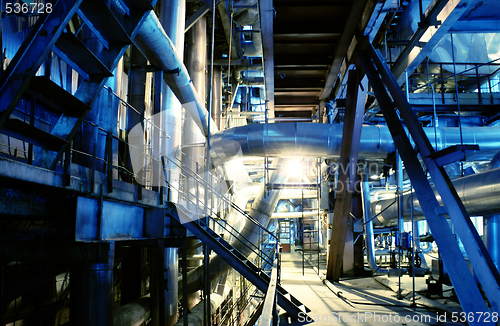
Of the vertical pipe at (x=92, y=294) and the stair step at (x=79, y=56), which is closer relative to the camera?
the stair step at (x=79, y=56)

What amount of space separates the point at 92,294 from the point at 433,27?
542 cm

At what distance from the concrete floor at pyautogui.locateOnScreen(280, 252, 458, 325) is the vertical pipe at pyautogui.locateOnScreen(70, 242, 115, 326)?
2560 millimetres

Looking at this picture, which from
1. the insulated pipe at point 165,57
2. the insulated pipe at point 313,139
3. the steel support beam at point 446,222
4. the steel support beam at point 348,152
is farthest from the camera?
the insulated pipe at point 313,139

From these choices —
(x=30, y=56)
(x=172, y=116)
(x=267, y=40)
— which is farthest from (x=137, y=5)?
(x=172, y=116)

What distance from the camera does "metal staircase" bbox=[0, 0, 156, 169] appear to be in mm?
2277

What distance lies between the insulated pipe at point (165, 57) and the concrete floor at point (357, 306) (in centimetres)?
361

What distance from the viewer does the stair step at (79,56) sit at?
2.85 metres

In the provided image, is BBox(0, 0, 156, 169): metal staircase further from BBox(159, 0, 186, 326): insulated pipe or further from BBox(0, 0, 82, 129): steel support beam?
BBox(159, 0, 186, 326): insulated pipe

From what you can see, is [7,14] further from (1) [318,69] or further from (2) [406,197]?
(2) [406,197]

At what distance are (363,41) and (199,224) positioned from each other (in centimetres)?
412

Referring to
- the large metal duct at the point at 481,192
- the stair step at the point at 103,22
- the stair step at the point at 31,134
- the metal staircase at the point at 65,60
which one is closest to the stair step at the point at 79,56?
the metal staircase at the point at 65,60

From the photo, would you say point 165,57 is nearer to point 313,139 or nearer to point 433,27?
point 313,139

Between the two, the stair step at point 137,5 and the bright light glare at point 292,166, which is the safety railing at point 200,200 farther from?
the bright light glare at point 292,166

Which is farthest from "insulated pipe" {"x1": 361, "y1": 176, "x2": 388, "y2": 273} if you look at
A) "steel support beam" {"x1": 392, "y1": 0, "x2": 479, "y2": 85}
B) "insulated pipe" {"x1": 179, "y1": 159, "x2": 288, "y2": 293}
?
"steel support beam" {"x1": 392, "y1": 0, "x2": 479, "y2": 85}
